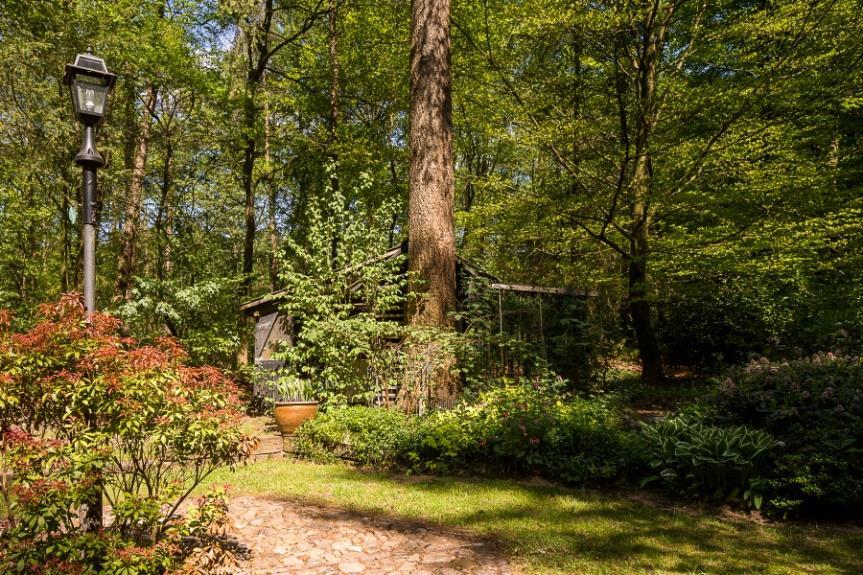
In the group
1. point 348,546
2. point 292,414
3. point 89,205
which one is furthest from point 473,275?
point 89,205

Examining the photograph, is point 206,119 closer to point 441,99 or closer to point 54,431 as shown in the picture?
point 441,99

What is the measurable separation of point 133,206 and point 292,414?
10006mm

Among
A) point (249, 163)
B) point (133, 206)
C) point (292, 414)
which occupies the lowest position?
point (292, 414)

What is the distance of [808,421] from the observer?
5484 mm

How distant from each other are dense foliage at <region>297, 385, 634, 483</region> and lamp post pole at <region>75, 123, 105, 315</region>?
415 centimetres

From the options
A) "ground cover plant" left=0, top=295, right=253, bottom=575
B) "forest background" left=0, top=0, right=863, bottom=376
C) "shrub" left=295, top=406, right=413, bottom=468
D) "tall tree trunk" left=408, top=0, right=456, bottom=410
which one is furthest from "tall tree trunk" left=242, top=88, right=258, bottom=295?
"ground cover plant" left=0, top=295, right=253, bottom=575

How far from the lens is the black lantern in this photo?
395cm

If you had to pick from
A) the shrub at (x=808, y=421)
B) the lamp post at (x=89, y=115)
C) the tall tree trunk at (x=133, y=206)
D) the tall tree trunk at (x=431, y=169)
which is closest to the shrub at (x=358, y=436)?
the tall tree trunk at (x=431, y=169)

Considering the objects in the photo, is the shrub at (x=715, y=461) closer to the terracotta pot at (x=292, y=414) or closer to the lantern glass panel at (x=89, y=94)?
the terracotta pot at (x=292, y=414)

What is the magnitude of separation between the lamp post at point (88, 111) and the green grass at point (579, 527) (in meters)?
3.39

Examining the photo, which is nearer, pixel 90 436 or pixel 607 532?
pixel 90 436

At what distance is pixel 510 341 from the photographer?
330 inches

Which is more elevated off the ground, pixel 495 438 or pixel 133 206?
pixel 133 206

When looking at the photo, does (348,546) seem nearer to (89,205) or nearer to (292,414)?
(89,205)
